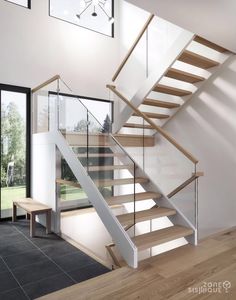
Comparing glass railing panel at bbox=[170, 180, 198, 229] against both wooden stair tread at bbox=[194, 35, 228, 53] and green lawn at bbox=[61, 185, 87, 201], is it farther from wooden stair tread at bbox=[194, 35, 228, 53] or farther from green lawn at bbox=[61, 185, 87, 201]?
wooden stair tread at bbox=[194, 35, 228, 53]

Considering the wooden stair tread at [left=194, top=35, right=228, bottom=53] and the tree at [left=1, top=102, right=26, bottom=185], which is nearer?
the wooden stair tread at [left=194, top=35, right=228, bottom=53]

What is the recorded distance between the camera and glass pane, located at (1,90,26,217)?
511 cm

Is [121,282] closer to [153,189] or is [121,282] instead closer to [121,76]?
[153,189]

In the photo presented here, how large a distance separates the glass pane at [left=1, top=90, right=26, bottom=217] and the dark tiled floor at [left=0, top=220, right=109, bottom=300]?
41.7 inches

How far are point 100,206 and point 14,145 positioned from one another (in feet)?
9.04

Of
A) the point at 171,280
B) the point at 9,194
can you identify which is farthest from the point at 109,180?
the point at 9,194

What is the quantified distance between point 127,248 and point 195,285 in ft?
2.69

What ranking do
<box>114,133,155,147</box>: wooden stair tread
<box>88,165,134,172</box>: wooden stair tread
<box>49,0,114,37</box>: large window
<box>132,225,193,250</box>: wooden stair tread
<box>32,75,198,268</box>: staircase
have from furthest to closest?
<box>49,0,114,37</box>: large window, <box>114,133,155,147</box>: wooden stair tread, <box>88,165,134,172</box>: wooden stair tread, <box>32,75,198,268</box>: staircase, <box>132,225,193,250</box>: wooden stair tread

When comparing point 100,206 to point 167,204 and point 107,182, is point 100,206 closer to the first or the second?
point 107,182

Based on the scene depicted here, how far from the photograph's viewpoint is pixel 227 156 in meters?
4.46

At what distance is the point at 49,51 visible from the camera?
567cm

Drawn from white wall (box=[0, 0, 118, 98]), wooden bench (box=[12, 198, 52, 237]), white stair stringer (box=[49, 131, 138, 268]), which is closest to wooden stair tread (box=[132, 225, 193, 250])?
white stair stringer (box=[49, 131, 138, 268])

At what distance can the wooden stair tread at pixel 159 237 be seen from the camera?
2.98 m

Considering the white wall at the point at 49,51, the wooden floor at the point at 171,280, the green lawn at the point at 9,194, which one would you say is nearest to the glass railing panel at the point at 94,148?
the wooden floor at the point at 171,280
